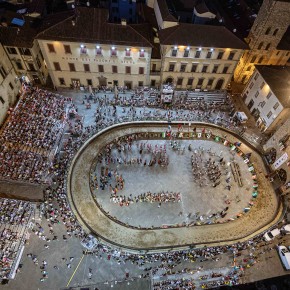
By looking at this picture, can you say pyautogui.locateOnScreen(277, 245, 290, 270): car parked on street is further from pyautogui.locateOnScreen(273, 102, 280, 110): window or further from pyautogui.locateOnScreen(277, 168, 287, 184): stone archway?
pyautogui.locateOnScreen(273, 102, 280, 110): window

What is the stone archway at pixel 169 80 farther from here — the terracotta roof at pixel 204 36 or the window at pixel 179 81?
the terracotta roof at pixel 204 36

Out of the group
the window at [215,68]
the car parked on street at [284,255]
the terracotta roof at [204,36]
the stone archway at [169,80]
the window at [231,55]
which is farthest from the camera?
the stone archway at [169,80]

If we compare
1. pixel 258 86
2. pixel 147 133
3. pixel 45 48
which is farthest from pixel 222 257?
pixel 45 48

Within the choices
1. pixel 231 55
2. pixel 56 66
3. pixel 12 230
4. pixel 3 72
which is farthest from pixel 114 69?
pixel 12 230

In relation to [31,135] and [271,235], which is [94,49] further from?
[271,235]

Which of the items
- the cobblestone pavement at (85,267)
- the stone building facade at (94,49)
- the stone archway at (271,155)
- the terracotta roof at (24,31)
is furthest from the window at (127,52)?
the cobblestone pavement at (85,267)

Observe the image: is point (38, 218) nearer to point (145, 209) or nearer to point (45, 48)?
point (145, 209)
